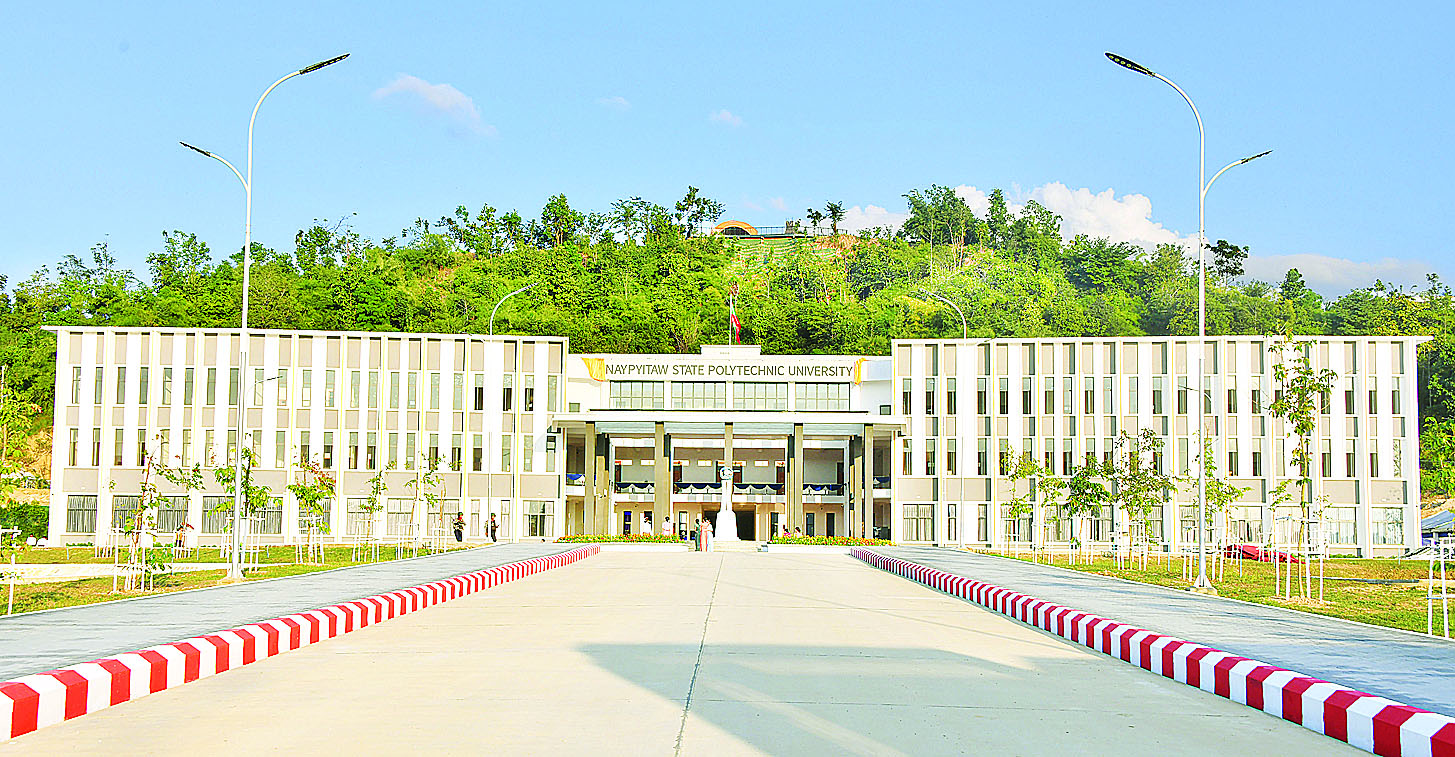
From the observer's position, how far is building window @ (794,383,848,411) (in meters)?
74.1

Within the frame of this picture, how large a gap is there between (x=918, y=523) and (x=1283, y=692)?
61.5m

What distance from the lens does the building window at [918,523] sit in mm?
70250

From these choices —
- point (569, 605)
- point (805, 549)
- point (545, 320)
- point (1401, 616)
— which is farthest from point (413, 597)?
point (545, 320)

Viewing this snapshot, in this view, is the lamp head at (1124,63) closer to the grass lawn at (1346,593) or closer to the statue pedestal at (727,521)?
the grass lawn at (1346,593)

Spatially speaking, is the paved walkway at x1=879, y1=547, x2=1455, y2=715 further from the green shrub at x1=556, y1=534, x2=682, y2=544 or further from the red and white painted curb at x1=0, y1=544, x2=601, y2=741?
the green shrub at x1=556, y1=534, x2=682, y2=544

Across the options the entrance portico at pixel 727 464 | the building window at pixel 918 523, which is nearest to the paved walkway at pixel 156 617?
the entrance portico at pixel 727 464

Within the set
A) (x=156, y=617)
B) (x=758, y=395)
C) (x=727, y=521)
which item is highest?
(x=758, y=395)

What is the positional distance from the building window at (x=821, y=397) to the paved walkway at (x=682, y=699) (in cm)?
5713

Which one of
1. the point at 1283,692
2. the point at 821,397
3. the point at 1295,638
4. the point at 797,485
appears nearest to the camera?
the point at 1283,692

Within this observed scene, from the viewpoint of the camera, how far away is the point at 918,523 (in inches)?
2778

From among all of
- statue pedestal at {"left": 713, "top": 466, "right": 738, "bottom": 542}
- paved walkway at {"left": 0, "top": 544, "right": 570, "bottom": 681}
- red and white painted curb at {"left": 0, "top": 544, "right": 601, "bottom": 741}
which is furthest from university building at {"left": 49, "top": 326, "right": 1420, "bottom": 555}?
red and white painted curb at {"left": 0, "top": 544, "right": 601, "bottom": 741}

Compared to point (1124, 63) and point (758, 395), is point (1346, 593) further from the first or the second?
point (758, 395)

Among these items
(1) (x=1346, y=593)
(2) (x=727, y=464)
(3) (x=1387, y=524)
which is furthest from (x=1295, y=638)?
(3) (x=1387, y=524)

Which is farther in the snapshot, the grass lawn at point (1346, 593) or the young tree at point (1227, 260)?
the young tree at point (1227, 260)
